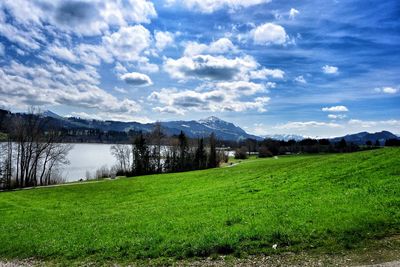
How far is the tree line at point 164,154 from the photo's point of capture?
103625 millimetres

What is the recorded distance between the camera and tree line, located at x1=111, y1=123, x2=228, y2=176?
104m

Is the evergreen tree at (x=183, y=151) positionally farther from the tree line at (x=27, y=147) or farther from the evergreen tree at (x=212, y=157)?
the tree line at (x=27, y=147)

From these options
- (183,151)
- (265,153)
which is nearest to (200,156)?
(183,151)

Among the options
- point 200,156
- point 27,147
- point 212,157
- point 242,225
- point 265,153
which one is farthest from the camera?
point 265,153

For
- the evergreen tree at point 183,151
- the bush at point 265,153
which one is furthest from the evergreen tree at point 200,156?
the bush at point 265,153

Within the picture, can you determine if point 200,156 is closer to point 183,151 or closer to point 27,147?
point 183,151

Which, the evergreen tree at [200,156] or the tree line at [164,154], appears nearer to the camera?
the tree line at [164,154]

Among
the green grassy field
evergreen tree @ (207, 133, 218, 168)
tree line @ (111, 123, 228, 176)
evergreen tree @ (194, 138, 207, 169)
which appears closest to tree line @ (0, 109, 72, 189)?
tree line @ (111, 123, 228, 176)

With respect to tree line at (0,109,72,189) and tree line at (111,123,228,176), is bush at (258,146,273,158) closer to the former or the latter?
tree line at (111,123,228,176)

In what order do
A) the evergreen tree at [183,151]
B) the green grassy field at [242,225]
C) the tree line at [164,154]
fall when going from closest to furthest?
the green grassy field at [242,225], the tree line at [164,154], the evergreen tree at [183,151]

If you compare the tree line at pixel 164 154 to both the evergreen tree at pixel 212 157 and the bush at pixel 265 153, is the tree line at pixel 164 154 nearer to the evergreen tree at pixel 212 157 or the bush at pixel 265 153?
the evergreen tree at pixel 212 157

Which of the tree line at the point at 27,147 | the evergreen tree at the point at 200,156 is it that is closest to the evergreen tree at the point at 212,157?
the evergreen tree at the point at 200,156

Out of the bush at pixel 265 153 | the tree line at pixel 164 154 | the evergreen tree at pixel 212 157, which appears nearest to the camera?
the tree line at pixel 164 154

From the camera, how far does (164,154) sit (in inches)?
4596
